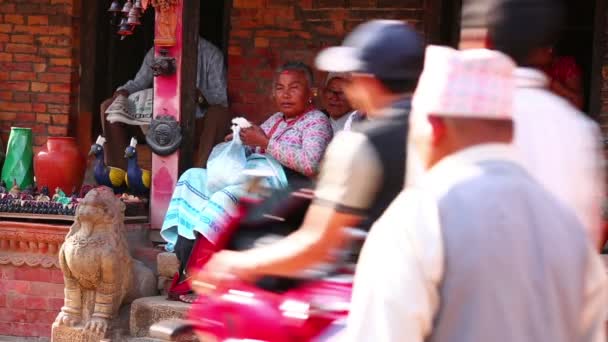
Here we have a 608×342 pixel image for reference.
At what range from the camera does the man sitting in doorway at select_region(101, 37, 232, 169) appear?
351 inches

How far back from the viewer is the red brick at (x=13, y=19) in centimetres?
998

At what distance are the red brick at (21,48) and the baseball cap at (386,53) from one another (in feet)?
23.3

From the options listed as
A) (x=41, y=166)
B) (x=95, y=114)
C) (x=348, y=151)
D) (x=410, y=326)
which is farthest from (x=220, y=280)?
(x=95, y=114)

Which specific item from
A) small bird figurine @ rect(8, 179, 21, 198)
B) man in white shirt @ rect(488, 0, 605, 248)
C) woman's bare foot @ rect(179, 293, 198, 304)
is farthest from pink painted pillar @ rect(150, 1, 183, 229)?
man in white shirt @ rect(488, 0, 605, 248)

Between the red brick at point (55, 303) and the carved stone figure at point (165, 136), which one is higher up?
the carved stone figure at point (165, 136)

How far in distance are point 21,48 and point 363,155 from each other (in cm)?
746

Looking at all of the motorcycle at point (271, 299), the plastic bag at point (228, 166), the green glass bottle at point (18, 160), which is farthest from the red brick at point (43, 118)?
the motorcycle at point (271, 299)

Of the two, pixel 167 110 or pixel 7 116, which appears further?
pixel 7 116

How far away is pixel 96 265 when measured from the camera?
715 cm

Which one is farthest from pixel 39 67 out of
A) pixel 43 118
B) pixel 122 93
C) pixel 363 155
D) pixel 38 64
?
pixel 363 155

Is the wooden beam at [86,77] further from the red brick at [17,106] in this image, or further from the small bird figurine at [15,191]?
the small bird figurine at [15,191]

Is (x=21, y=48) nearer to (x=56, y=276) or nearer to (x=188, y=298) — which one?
(x=56, y=276)

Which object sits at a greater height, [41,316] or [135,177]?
[135,177]

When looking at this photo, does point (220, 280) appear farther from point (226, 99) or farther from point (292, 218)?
point (226, 99)
